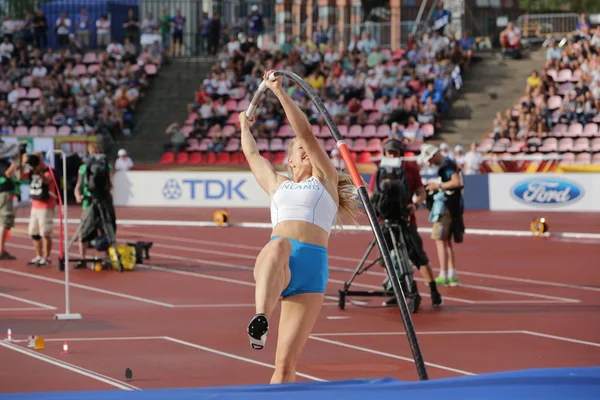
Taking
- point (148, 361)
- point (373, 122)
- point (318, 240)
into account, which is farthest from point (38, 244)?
point (373, 122)

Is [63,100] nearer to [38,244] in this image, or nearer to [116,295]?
[38,244]

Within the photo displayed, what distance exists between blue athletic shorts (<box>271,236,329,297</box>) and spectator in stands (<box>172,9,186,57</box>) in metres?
37.7

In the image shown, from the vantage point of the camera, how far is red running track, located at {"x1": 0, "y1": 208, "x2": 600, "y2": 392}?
1030 cm

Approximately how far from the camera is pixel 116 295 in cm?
1532

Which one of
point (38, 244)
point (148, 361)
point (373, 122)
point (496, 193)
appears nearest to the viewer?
point (148, 361)

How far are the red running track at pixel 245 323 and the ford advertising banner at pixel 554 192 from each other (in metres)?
8.93

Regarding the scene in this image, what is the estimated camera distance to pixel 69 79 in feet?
136

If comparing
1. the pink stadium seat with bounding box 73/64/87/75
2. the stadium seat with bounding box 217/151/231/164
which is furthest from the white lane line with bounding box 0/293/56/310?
the pink stadium seat with bounding box 73/64/87/75

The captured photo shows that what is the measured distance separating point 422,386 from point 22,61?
3932 centimetres

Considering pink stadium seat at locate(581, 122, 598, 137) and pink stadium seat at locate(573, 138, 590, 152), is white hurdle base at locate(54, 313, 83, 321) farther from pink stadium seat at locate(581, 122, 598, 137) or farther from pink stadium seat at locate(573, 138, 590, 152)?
pink stadium seat at locate(581, 122, 598, 137)

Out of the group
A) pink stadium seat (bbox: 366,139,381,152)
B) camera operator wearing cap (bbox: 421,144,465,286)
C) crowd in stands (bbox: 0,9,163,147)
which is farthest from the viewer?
crowd in stands (bbox: 0,9,163,147)

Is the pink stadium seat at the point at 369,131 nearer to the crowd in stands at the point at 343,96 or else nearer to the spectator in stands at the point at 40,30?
the crowd in stands at the point at 343,96

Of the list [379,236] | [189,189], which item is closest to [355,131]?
[189,189]

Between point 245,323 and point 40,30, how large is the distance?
33766 millimetres
